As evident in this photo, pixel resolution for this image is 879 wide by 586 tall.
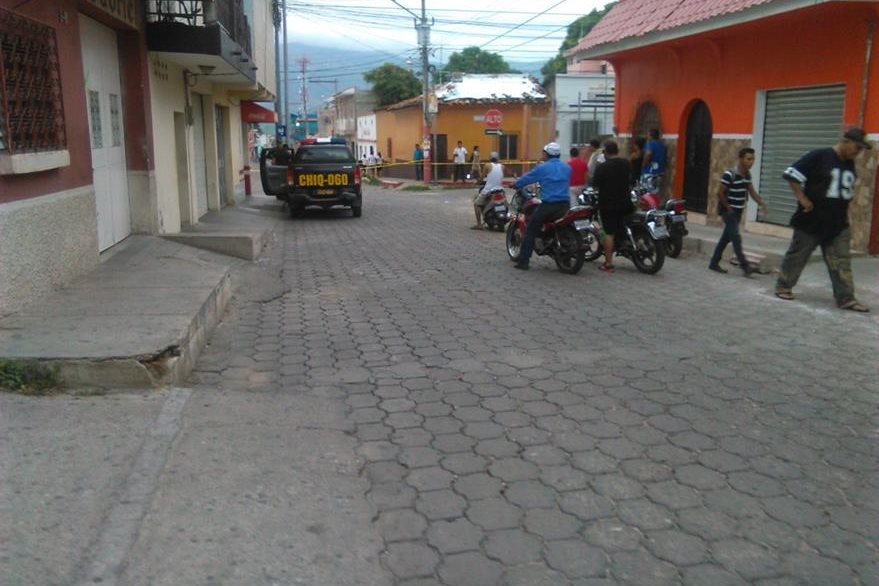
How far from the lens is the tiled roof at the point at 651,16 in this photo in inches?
470

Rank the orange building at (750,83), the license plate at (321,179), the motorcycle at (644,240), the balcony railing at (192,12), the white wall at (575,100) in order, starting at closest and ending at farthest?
1. the motorcycle at (644,240)
2. the orange building at (750,83)
3. the balcony railing at (192,12)
4. the license plate at (321,179)
5. the white wall at (575,100)

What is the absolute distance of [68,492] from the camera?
355 centimetres

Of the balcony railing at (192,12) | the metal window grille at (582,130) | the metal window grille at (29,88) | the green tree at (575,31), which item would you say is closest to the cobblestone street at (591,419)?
the metal window grille at (29,88)

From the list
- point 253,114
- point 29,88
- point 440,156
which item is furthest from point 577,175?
point 440,156

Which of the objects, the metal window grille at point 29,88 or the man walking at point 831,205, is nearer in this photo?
the metal window grille at point 29,88

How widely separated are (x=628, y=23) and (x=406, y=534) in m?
14.1

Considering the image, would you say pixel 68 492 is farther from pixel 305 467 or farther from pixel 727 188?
pixel 727 188

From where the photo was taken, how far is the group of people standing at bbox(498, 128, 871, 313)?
770 cm

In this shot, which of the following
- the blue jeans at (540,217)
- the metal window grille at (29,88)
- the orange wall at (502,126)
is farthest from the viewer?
the orange wall at (502,126)

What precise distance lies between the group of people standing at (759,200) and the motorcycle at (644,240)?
0.48 feet

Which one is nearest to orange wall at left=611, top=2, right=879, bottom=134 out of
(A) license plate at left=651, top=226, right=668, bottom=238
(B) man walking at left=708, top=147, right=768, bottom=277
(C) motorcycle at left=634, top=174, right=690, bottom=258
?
(B) man walking at left=708, top=147, right=768, bottom=277

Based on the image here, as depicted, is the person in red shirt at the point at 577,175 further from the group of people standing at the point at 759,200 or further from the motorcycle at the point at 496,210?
the motorcycle at the point at 496,210

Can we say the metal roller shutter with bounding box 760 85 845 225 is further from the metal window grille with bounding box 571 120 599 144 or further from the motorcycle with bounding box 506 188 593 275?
the metal window grille with bounding box 571 120 599 144

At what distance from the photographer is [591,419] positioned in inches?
186
